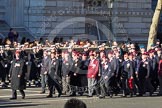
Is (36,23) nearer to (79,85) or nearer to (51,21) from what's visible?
(51,21)

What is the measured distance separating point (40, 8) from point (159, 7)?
32.2ft

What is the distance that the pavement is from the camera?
2031 centimetres

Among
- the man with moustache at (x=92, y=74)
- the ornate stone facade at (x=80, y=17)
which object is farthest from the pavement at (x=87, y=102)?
the ornate stone facade at (x=80, y=17)

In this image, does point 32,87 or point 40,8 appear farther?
point 40,8

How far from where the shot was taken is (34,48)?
2905 centimetres

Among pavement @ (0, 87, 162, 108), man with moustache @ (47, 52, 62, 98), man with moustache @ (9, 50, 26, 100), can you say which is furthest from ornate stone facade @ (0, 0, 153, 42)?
man with moustache @ (9, 50, 26, 100)

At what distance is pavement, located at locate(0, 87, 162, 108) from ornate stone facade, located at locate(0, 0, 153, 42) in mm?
16438

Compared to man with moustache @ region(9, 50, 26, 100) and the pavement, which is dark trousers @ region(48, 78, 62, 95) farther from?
man with moustache @ region(9, 50, 26, 100)

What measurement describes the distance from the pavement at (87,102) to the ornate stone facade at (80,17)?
16438mm

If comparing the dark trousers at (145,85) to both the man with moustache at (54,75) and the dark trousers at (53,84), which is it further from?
the dark trousers at (53,84)

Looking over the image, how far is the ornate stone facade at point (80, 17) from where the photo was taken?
42.6 meters

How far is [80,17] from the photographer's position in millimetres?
43406

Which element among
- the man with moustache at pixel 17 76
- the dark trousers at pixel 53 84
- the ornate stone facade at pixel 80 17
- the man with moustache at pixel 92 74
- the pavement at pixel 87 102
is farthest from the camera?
the ornate stone facade at pixel 80 17

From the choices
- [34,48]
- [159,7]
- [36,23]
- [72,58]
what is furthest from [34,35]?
[72,58]
